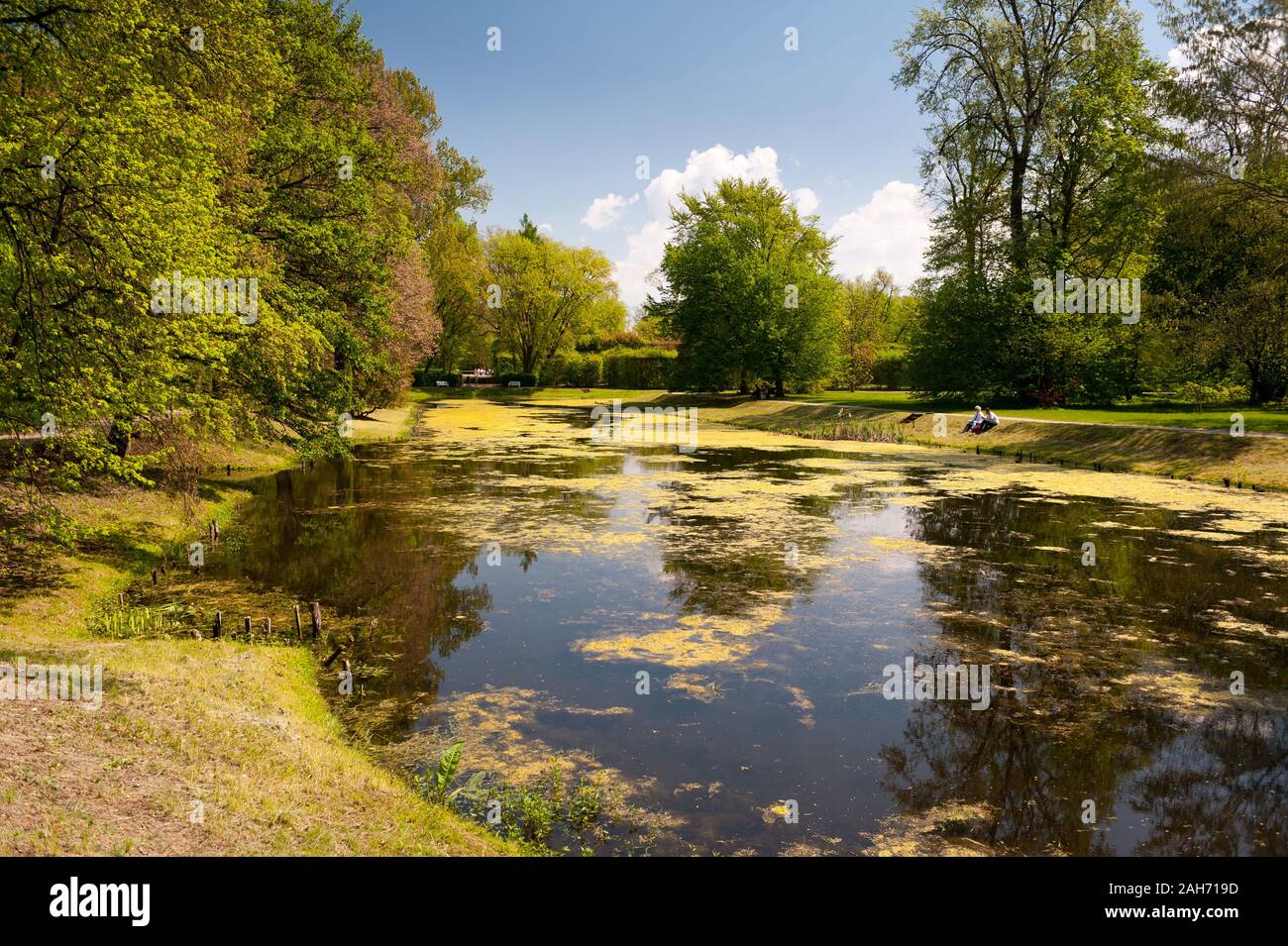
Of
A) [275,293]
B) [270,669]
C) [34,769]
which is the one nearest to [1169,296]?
[275,293]

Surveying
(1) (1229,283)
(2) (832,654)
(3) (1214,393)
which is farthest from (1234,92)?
(2) (832,654)

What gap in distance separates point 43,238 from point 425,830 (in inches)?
381

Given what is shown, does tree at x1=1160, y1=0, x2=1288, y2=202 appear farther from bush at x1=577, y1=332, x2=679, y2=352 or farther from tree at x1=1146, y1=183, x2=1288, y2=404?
bush at x1=577, y1=332, x2=679, y2=352

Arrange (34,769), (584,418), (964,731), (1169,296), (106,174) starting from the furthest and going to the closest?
(584,418), (1169,296), (106,174), (964,731), (34,769)

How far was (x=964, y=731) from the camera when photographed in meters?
7.88

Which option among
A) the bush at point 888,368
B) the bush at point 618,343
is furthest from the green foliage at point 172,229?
the bush at point 618,343

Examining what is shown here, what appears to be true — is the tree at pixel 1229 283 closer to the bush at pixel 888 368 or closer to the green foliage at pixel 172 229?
the bush at pixel 888 368

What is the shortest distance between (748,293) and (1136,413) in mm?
27402

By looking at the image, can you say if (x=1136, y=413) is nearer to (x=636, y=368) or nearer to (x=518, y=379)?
(x=636, y=368)

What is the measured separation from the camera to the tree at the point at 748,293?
5338cm

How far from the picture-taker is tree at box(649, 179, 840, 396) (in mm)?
53375

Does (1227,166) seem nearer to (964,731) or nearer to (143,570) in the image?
(964,731)

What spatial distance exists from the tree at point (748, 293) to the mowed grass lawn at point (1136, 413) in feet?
22.4

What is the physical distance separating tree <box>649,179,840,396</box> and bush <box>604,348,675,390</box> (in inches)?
489
